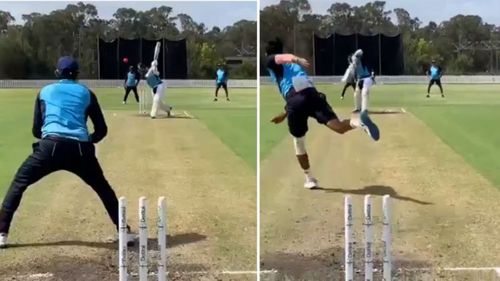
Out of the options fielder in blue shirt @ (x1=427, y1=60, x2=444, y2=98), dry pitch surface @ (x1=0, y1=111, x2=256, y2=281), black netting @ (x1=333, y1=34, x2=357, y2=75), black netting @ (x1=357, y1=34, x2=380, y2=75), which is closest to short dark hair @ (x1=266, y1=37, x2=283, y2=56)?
black netting @ (x1=333, y1=34, x2=357, y2=75)

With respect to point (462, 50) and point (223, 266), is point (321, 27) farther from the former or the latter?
point (223, 266)

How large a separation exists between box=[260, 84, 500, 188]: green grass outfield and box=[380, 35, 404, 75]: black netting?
0.41ft

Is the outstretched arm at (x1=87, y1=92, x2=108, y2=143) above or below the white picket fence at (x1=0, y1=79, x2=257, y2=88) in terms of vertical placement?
below

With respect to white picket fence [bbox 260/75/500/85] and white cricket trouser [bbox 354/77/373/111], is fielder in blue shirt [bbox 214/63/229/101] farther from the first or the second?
white cricket trouser [bbox 354/77/373/111]

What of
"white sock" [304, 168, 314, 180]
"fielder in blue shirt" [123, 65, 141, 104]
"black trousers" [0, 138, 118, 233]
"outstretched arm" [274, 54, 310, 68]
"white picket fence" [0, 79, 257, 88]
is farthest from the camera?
"fielder in blue shirt" [123, 65, 141, 104]

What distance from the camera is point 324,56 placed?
6.18 m

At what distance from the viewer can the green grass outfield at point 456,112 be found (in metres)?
6.14

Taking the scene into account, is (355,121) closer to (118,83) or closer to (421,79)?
(421,79)

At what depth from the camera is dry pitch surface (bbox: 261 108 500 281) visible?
6.05m

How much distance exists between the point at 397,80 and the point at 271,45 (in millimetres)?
999

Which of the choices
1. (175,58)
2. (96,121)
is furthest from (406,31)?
(96,121)

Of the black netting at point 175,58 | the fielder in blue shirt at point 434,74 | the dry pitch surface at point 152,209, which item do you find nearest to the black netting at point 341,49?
the fielder in blue shirt at point 434,74

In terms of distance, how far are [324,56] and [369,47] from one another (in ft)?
1.11

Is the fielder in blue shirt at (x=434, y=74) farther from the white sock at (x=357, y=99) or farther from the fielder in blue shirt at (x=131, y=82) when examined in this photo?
the fielder in blue shirt at (x=131, y=82)
